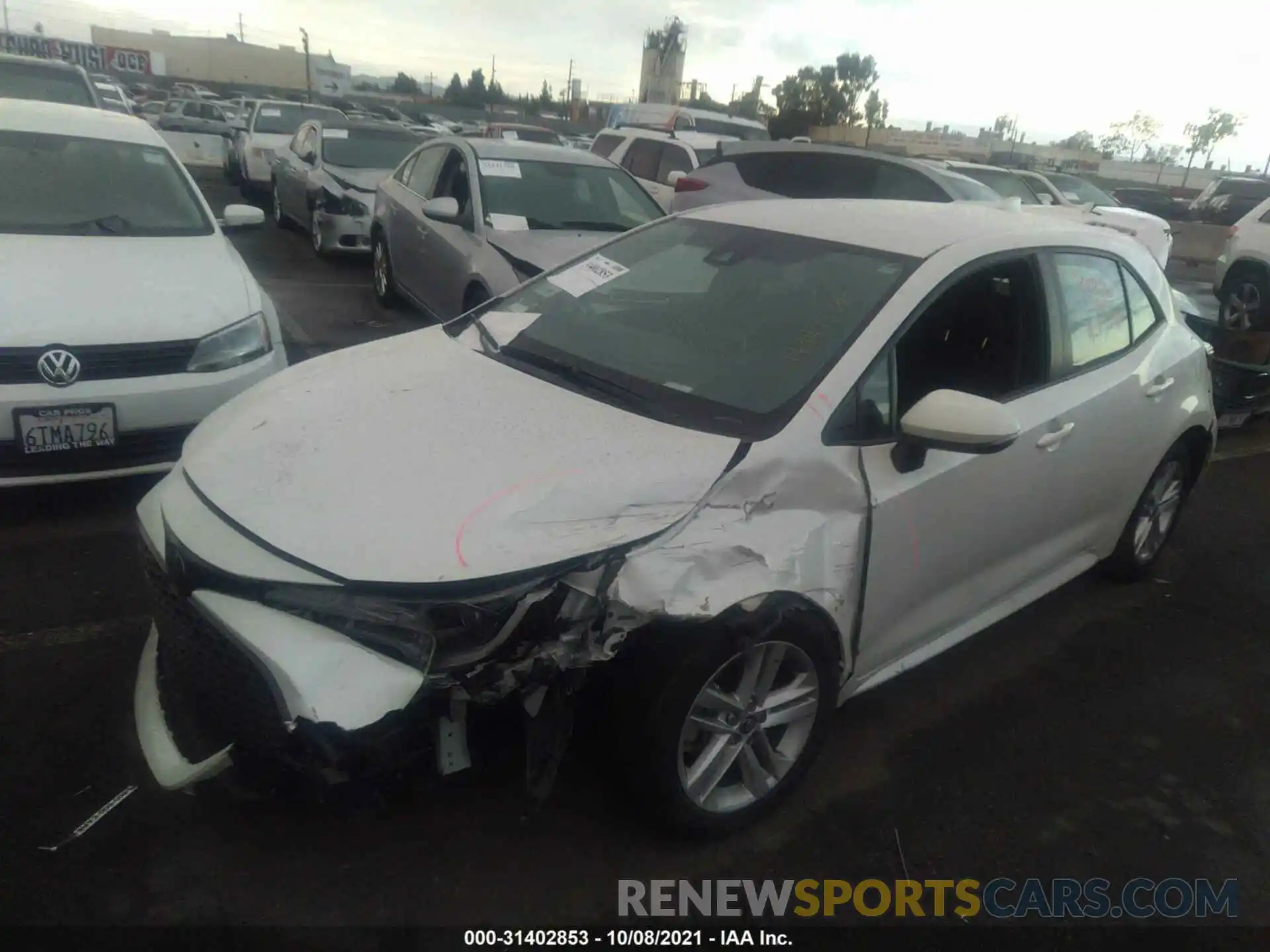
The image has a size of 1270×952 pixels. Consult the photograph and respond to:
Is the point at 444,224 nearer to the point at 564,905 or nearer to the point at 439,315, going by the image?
the point at 439,315

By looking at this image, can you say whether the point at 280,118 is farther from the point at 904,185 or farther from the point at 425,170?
the point at 904,185

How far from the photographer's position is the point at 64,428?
12.4 feet

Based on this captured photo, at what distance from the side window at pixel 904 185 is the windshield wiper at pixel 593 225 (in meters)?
3.13

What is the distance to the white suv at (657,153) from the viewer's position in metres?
11.4

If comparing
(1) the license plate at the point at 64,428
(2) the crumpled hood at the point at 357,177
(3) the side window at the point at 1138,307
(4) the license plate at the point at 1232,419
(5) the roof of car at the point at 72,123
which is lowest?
(4) the license plate at the point at 1232,419

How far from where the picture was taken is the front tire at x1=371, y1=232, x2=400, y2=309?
8484 millimetres

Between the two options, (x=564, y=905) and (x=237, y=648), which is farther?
(x=564, y=905)

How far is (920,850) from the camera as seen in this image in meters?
2.73

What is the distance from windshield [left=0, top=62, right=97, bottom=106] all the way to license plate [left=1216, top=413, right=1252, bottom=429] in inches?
391

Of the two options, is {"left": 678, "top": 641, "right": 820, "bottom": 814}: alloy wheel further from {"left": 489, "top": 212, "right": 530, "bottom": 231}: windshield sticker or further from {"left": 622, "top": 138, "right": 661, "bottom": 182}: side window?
{"left": 622, "top": 138, "right": 661, "bottom": 182}: side window

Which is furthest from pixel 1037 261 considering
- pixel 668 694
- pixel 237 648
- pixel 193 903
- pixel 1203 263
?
pixel 1203 263

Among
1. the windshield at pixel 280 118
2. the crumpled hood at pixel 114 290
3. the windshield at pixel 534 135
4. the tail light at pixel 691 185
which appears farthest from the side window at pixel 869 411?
the windshield at pixel 534 135

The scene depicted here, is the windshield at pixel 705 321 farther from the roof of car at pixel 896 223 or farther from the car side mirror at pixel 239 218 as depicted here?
the car side mirror at pixel 239 218

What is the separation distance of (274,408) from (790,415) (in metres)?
1.52
